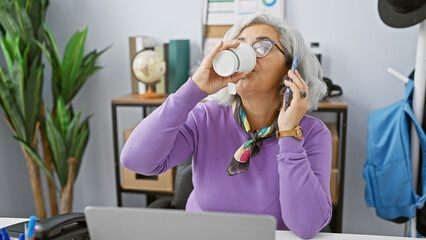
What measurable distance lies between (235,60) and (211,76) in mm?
133

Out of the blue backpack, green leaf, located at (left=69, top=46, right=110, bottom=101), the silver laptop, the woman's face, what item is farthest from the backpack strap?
green leaf, located at (left=69, top=46, right=110, bottom=101)

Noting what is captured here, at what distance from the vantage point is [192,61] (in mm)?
2479

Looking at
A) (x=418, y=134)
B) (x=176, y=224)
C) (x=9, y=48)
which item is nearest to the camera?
(x=176, y=224)

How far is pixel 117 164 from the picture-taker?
2336 mm

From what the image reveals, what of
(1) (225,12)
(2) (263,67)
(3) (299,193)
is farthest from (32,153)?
(3) (299,193)

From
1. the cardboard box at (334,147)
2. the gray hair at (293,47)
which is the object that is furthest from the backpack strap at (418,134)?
the gray hair at (293,47)

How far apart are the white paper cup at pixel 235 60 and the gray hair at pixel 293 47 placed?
0.51 feet

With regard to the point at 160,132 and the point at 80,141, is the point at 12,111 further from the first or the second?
the point at 160,132

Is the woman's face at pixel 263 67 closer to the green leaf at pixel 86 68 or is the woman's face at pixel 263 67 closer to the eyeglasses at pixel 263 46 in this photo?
the eyeglasses at pixel 263 46

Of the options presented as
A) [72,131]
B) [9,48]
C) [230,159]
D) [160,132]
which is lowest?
[72,131]

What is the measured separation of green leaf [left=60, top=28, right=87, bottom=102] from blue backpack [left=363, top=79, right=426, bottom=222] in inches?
63.6

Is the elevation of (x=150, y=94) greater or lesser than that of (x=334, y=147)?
greater

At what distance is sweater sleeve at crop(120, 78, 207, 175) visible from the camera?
1133 mm

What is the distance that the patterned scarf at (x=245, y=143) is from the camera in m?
1.19
